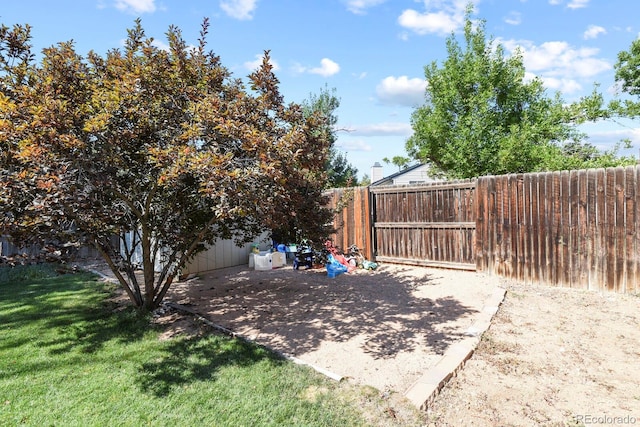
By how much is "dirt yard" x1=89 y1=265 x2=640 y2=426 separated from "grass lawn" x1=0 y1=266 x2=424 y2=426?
0.39 m

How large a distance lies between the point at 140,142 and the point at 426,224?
5.82 meters

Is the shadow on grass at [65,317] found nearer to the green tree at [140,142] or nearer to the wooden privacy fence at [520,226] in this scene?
the green tree at [140,142]

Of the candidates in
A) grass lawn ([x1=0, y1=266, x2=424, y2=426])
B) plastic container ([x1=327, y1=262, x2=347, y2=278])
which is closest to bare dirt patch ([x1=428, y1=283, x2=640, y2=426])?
grass lawn ([x1=0, y1=266, x2=424, y2=426])

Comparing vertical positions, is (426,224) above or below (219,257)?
above

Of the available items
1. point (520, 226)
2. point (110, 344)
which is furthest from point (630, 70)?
point (110, 344)

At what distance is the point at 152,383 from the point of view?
298 centimetres

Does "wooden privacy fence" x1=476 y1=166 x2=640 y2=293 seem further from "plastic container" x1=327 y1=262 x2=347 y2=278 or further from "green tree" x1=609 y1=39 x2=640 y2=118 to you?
"green tree" x1=609 y1=39 x2=640 y2=118

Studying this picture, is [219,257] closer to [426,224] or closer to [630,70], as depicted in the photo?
[426,224]

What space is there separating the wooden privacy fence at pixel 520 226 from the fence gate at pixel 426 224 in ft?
0.07

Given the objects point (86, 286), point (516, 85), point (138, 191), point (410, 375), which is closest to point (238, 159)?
point (138, 191)

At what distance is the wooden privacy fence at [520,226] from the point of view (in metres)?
5.19

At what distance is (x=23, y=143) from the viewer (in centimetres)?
297

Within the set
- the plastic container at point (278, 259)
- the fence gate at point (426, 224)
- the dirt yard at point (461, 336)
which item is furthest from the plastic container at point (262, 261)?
the fence gate at point (426, 224)

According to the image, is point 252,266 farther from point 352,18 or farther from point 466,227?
point 352,18
